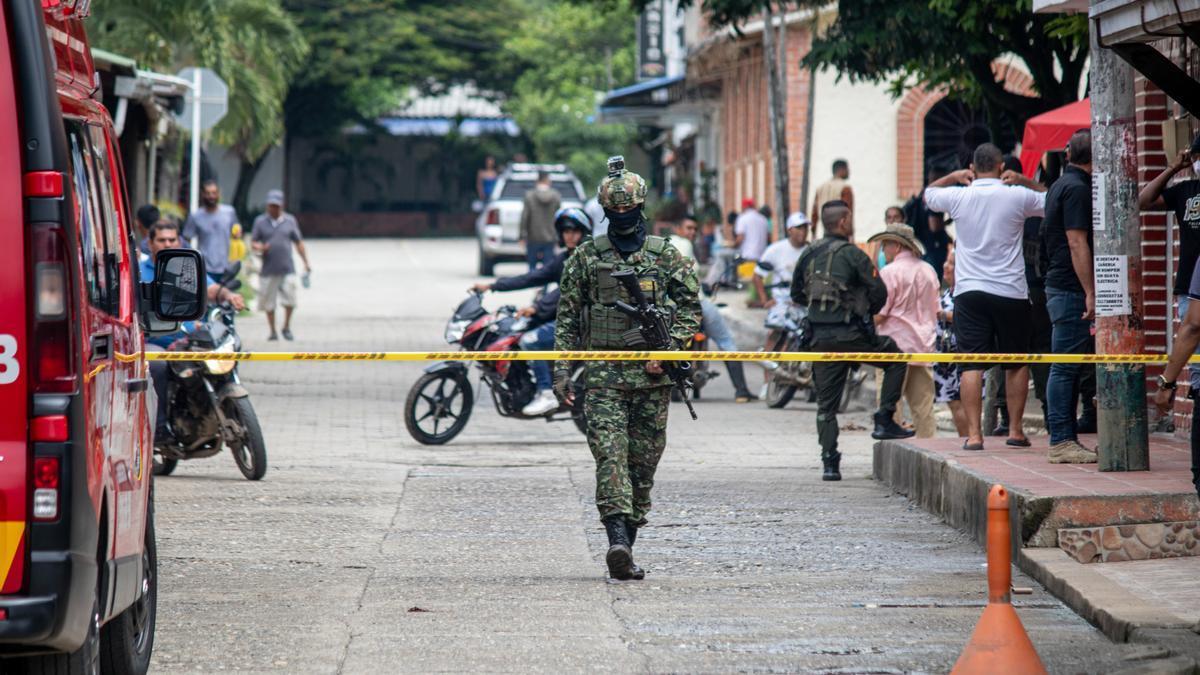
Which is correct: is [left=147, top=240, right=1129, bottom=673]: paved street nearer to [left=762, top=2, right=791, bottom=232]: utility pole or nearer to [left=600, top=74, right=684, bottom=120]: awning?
[left=762, top=2, right=791, bottom=232]: utility pole

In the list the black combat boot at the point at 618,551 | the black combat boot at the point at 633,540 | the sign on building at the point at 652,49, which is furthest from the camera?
the sign on building at the point at 652,49

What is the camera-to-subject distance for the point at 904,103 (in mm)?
27844

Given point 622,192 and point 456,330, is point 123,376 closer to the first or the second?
point 622,192

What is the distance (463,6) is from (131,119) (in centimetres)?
3508

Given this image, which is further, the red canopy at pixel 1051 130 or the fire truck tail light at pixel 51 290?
the red canopy at pixel 1051 130

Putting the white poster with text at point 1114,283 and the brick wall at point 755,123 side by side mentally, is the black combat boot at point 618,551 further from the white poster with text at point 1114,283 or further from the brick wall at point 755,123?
the brick wall at point 755,123

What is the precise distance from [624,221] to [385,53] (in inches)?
1821

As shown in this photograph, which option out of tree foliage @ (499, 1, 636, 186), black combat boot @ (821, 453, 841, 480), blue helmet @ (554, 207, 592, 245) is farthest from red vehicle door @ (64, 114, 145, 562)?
tree foliage @ (499, 1, 636, 186)

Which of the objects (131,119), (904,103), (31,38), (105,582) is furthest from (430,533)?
(904,103)

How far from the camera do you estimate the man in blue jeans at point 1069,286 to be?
9.73 meters

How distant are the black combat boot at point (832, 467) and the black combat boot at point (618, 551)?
11.6 ft

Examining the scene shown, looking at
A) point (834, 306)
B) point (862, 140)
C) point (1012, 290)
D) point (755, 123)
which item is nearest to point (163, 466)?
point (834, 306)

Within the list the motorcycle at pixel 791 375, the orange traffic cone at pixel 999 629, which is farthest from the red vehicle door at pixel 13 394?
the motorcycle at pixel 791 375

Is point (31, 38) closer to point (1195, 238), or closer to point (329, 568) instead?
point (329, 568)
